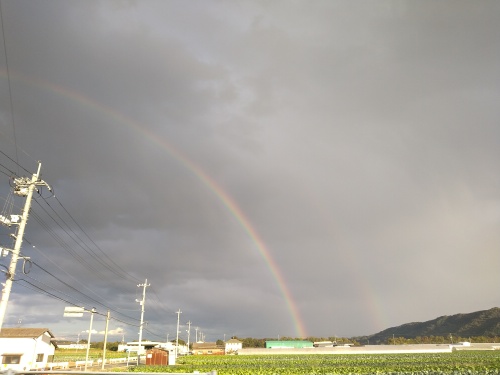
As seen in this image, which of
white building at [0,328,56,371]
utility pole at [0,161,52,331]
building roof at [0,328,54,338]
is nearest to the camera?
utility pole at [0,161,52,331]

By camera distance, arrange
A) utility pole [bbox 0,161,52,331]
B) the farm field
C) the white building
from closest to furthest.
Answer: utility pole [bbox 0,161,52,331], the farm field, the white building

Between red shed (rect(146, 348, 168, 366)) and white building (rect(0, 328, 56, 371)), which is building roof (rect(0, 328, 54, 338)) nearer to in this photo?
white building (rect(0, 328, 56, 371))

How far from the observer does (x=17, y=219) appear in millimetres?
23609

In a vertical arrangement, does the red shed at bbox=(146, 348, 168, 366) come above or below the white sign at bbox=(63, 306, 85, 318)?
below

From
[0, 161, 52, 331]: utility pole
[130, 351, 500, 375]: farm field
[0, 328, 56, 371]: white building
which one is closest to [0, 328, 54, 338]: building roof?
[0, 328, 56, 371]: white building

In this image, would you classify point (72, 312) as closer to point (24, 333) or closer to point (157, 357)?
point (24, 333)

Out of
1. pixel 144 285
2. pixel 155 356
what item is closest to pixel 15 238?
pixel 144 285

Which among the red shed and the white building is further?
the red shed

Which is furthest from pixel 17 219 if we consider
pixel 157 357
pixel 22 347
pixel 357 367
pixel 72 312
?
pixel 157 357

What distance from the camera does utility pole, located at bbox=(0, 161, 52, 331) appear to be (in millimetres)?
21508

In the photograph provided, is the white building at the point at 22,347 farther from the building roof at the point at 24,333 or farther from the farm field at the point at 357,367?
the farm field at the point at 357,367

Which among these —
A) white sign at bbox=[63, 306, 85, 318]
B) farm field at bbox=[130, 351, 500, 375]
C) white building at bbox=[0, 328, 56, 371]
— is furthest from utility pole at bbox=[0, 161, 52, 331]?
white building at bbox=[0, 328, 56, 371]

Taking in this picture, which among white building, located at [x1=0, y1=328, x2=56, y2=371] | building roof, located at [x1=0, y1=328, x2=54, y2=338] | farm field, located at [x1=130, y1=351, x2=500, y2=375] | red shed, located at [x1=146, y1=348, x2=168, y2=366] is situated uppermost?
building roof, located at [x1=0, y1=328, x2=54, y2=338]

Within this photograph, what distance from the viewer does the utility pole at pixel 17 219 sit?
2151 centimetres
